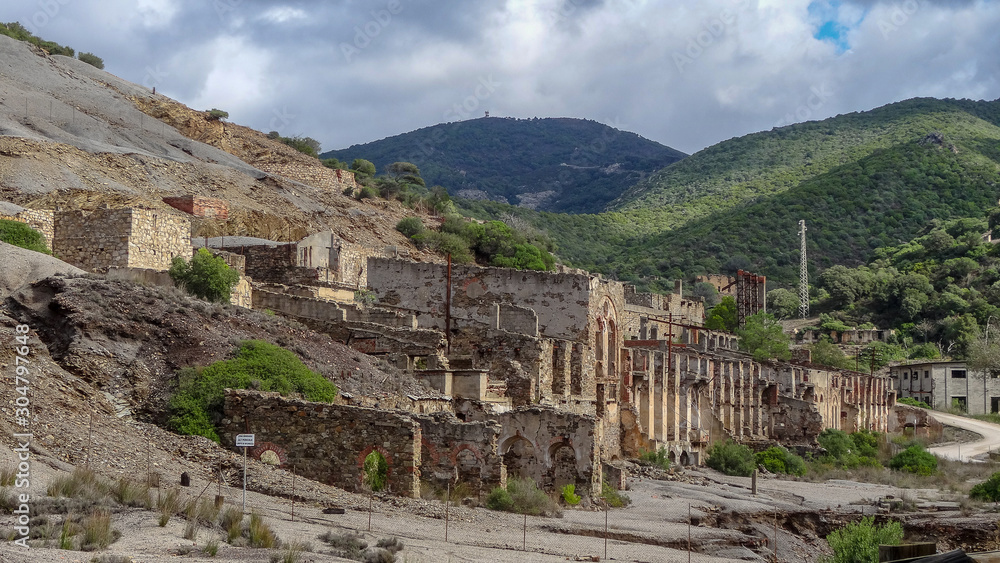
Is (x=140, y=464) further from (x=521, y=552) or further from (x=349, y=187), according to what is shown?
(x=349, y=187)

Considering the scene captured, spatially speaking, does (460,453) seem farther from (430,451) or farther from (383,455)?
(383,455)

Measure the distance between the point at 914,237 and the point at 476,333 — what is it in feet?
331

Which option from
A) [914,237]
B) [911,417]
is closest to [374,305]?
[911,417]

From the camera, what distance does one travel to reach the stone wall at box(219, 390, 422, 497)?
22.5 m

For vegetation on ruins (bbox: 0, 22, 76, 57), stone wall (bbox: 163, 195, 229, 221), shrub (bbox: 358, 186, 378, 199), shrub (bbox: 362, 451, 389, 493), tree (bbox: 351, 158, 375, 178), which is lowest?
shrub (bbox: 362, 451, 389, 493)

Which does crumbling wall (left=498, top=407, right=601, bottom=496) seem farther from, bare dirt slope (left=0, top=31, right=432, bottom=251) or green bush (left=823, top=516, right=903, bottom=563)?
bare dirt slope (left=0, top=31, right=432, bottom=251)

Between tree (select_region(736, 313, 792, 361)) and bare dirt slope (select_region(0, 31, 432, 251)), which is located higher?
bare dirt slope (select_region(0, 31, 432, 251))

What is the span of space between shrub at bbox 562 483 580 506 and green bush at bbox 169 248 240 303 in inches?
412

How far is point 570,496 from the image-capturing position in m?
27.8

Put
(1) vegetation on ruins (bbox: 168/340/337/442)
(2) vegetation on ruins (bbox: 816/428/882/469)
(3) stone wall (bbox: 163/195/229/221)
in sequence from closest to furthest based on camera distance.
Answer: (1) vegetation on ruins (bbox: 168/340/337/442)
(3) stone wall (bbox: 163/195/229/221)
(2) vegetation on ruins (bbox: 816/428/882/469)

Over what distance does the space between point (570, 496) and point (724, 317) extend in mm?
65540

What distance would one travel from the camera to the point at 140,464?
20.1 meters

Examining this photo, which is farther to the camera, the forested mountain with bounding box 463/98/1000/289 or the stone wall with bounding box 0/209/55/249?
the forested mountain with bounding box 463/98/1000/289

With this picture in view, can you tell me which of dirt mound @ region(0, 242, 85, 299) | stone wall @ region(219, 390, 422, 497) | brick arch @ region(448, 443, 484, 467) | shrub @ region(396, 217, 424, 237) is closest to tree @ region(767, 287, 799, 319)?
shrub @ region(396, 217, 424, 237)
